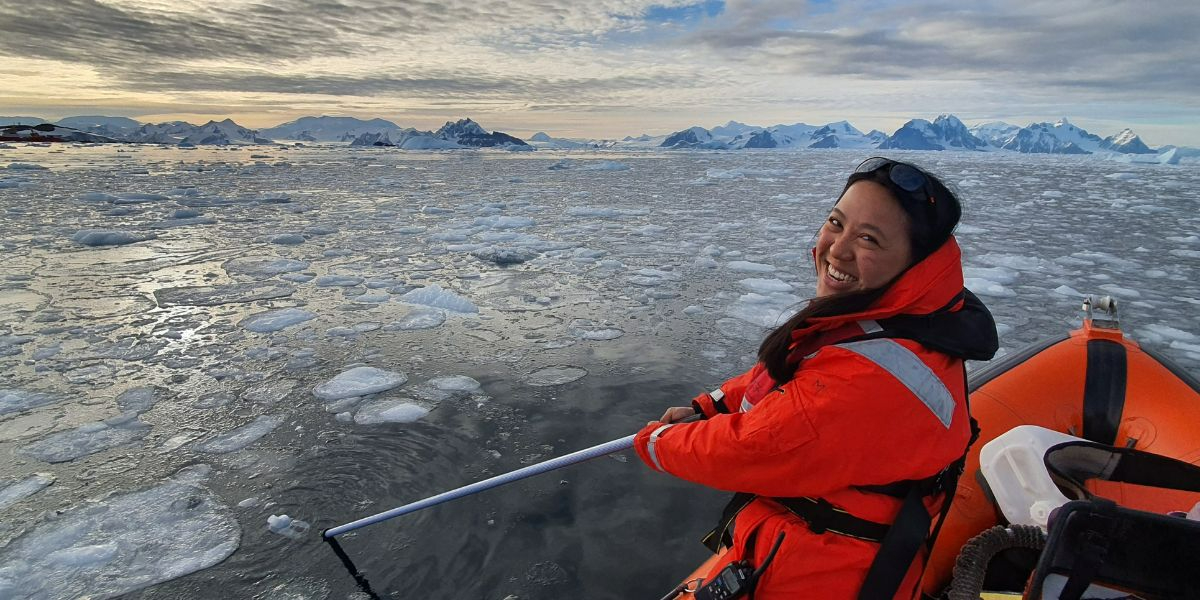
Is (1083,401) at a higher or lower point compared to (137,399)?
higher

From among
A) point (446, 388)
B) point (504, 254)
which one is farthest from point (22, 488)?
point (504, 254)

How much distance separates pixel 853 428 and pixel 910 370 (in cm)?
17

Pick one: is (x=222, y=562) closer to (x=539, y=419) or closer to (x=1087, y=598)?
(x=539, y=419)

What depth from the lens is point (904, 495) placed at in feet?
4.26

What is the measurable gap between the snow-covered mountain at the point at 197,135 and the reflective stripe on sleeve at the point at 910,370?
7758 cm

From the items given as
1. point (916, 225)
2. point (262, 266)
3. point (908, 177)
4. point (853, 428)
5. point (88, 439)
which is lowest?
point (88, 439)

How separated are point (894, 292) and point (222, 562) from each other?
260cm

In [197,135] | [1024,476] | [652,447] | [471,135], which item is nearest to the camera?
[652,447]

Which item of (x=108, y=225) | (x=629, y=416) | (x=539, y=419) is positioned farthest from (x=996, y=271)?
(x=108, y=225)

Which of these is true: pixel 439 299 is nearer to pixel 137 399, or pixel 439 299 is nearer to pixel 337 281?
pixel 337 281

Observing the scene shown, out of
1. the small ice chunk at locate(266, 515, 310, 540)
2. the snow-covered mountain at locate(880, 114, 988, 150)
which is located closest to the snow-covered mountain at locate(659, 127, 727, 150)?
the snow-covered mountain at locate(880, 114, 988, 150)

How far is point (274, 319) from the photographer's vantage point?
495 cm

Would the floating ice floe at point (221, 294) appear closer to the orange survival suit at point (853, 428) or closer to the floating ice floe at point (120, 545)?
the floating ice floe at point (120, 545)

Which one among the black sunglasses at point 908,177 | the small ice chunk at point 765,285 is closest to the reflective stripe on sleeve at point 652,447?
the black sunglasses at point 908,177
